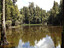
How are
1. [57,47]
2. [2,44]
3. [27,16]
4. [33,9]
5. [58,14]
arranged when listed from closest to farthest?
[57,47]
[2,44]
[58,14]
[27,16]
[33,9]

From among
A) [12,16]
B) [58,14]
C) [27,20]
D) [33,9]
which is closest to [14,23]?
[12,16]

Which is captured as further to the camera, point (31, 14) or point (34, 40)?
point (31, 14)

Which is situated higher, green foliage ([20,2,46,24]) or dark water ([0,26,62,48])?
green foliage ([20,2,46,24])

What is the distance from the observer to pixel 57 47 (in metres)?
9.12

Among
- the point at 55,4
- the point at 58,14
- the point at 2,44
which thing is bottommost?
the point at 2,44

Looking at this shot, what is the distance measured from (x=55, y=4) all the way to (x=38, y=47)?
75.4 metres

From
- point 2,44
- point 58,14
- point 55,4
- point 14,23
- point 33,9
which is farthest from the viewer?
point 33,9

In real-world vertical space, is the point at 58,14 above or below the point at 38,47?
above

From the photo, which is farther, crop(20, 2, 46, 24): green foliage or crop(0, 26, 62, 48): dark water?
crop(20, 2, 46, 24): green foliage

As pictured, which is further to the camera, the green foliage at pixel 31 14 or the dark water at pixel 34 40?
the green foliage at pixel 31 14

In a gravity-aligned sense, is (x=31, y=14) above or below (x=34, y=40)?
above

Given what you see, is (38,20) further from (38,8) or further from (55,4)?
(55,4)

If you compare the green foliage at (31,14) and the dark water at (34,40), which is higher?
the green foliage at (31,14)

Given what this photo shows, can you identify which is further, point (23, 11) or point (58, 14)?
point (23, 11)
